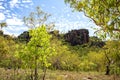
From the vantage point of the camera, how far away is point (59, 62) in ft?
305

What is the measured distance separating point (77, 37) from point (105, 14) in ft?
523

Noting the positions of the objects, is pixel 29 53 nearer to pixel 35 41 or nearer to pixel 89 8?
pixel 35 41

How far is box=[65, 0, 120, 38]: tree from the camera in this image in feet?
50.3

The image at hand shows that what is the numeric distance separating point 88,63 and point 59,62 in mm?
12027

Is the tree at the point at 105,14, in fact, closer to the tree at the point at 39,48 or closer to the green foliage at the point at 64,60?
the tree at the point at 39,48

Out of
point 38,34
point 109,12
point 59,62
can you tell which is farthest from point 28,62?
point 59,62

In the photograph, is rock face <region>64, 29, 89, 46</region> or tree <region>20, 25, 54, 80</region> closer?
tree <region>20, 25, 54, 80</region>

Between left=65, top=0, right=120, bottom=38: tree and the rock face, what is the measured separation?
495ft

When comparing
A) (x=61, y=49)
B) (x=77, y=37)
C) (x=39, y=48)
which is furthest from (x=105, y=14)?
(x=77, y=37)

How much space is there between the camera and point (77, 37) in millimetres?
175750

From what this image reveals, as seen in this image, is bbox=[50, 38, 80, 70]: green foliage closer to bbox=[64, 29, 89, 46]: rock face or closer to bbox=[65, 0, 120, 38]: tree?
bbox=[65, 0, 120, 38]: tree

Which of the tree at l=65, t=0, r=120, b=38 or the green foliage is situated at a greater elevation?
the tree at l=65, t=0, r=120, b=38

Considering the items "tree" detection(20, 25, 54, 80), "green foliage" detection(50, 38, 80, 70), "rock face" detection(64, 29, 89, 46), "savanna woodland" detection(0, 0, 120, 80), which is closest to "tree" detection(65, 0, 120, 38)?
"savanna woodland" detection(0, 0, 120, 80)

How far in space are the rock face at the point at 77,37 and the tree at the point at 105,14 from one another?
15075 cm
